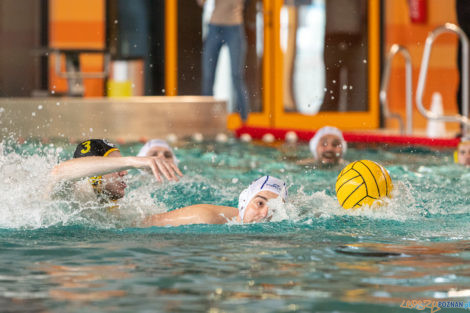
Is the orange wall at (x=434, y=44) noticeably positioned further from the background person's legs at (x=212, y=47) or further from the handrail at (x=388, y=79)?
the background person's legs at (x=212, y=47)

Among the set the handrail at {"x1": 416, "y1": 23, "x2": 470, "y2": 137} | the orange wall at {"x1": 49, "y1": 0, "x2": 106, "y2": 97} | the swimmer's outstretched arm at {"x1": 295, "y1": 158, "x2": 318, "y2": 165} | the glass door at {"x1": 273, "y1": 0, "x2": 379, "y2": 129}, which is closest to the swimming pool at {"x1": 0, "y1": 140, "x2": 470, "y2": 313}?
the swimmer's outstretched arm at {"x1": 295, "y1": 158, "x2": 318, "y2": 165}

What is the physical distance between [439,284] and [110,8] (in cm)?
1145

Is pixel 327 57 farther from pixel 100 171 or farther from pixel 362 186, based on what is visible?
pixel 100 171

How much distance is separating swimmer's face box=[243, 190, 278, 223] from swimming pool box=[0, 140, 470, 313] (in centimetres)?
7

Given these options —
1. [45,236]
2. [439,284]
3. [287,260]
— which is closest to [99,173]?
[45,236]

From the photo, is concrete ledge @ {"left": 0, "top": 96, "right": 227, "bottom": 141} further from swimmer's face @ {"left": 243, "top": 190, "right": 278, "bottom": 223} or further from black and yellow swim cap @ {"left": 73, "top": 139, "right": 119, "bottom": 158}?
swimmer's face @ {"left": 243, "top": 190, "right": 278, "bottom": 223}

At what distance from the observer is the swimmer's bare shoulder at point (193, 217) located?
4871 mm

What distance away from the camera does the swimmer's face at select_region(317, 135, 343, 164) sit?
8.04 metres

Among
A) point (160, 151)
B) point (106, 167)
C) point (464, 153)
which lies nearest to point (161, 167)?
point (106, 167)

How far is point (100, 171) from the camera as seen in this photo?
14.4 ft

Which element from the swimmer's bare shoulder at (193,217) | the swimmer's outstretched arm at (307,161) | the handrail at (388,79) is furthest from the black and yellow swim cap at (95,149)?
the handrail at (388,79)

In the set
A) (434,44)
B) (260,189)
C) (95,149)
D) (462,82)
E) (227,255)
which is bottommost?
(227,255)

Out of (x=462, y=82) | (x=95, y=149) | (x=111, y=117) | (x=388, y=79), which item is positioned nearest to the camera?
(x=95, y=149)

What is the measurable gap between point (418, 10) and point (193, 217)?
9170mm
